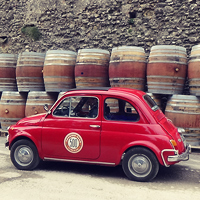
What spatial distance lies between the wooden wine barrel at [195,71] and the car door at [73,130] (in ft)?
8.53

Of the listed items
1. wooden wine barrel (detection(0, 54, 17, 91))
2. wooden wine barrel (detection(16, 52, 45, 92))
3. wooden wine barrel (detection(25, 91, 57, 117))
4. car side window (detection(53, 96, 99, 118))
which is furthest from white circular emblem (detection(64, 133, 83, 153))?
wooden wine barrel (detection(0, 54, 17, 91))

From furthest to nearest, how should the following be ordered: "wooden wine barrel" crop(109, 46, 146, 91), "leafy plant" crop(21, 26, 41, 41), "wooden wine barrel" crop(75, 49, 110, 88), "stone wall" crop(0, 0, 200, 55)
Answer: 1. "leafy plant" crop(21, 26, 41, 41)
2. "stone wall" crop(0, 0, 200, 55)
3. "wooden wine barrel" crop(75, 49, 110, 88)
4. "wooden wine barrel" crop(109, 46, 146, 91)

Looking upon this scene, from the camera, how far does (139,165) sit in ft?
12.6

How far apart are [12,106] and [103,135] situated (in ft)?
12.8

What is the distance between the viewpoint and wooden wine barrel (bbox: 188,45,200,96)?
5723mm

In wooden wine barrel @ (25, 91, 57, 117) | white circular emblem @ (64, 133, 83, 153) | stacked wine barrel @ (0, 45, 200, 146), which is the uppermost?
stacked wine barrel @ (0, 45, 200, 146)

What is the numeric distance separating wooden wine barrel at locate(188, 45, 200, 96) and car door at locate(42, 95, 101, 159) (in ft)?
8.53

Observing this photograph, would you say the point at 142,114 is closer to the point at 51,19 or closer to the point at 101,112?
the point at 101,112

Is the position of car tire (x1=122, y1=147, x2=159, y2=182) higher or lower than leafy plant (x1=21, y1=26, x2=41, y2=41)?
lower

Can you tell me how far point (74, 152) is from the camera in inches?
160

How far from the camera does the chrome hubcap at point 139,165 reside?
381 cm

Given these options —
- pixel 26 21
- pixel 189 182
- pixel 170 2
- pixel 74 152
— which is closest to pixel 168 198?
pixel 189 182

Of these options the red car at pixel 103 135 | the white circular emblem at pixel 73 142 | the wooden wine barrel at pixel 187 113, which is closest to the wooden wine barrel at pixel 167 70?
the wooden wine barrel at pixel 187 113

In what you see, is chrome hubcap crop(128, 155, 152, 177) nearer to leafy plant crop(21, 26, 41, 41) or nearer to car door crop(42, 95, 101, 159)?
car door crop(42, 95, 101, 159)
